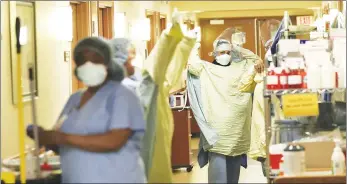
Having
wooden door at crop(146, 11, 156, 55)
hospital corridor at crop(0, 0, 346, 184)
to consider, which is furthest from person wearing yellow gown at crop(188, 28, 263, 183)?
wooden door at crop(146, 11, 156, 55)

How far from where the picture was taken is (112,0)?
219 inches

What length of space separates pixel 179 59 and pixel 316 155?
2.83 ft

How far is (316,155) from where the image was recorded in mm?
3492

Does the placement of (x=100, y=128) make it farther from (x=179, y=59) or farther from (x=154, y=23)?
(x=154, y=23)

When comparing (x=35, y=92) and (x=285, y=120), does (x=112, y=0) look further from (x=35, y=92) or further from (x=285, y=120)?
(x=35, y=92)

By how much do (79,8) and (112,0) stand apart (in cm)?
80

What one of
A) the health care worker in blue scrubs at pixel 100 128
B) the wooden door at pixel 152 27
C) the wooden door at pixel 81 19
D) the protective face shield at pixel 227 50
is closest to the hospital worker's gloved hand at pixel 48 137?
the health care worker in blue scrubs at pixel 100 128

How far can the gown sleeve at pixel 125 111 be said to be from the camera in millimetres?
2736

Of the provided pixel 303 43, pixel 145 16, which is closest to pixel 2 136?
pixel 303 43

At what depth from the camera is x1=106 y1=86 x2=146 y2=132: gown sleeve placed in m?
2.74

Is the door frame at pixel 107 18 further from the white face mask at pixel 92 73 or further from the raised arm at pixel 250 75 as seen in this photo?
the white face mask at pixel 92 73

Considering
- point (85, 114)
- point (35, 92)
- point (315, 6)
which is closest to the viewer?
point (85, 114)

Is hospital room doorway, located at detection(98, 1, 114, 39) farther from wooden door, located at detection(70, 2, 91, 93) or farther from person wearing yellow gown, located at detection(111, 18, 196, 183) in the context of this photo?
A: person wearing yellow gown, located at detection(111, 18, 196, 183)

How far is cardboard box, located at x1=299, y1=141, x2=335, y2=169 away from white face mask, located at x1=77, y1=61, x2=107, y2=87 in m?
1.17
